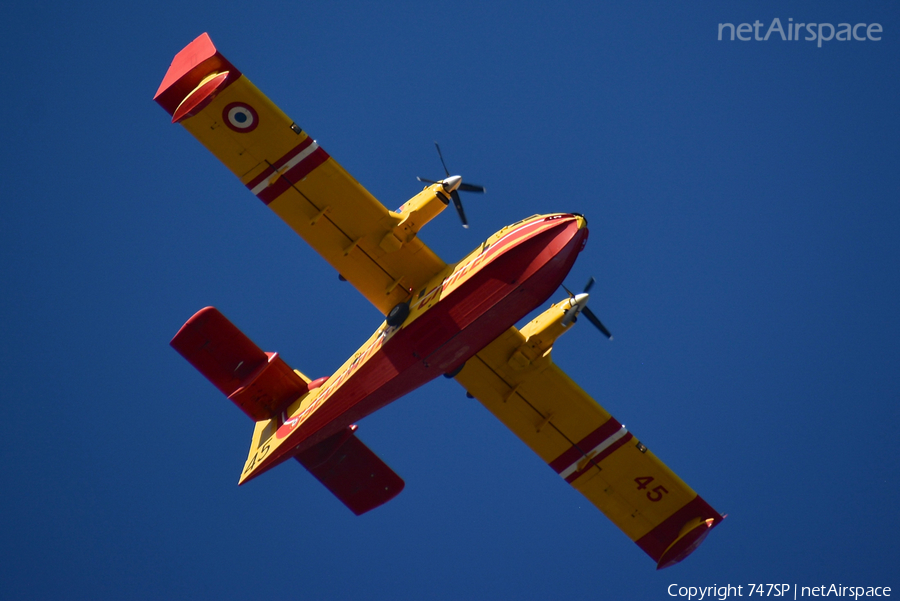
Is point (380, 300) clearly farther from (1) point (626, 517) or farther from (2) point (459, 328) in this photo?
(1) point (626, 517)

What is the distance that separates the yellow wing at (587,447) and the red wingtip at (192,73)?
30.9 feet

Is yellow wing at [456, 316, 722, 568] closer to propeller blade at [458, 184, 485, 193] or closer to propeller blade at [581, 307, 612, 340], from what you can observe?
propeller blade at [581, 307, 612, 340]

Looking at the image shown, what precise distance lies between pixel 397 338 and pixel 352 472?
16.0 ft

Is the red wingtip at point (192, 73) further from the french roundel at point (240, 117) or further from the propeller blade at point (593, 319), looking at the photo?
the propeller blade at point (593, 319)

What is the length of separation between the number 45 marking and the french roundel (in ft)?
45.0

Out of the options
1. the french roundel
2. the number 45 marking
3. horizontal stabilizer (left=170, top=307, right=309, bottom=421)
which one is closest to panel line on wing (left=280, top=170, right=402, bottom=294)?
the french roundel

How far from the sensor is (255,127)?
20.6 m

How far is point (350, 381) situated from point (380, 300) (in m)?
2.25

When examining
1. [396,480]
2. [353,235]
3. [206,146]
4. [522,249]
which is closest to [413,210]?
[353,235]

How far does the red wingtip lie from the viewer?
20.1 m

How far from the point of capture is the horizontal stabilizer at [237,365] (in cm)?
2197

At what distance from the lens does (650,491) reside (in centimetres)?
2431

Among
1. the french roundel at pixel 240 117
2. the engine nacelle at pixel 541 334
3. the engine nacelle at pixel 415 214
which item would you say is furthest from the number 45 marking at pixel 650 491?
the french roundel at pixel 240 117

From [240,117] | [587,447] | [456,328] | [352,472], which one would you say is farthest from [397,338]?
[587,447]
